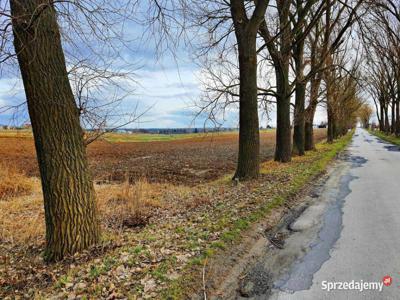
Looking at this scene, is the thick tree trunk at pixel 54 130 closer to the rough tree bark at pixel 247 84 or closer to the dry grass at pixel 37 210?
the dry grass at pixel 37 210

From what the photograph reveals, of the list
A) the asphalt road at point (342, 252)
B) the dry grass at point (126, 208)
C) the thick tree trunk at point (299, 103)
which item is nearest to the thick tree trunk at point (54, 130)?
the dry grass at point (126, 208)

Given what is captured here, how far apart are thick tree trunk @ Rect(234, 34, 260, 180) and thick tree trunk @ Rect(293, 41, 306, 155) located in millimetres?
5408

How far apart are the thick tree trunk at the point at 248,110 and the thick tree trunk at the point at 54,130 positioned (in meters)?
5.72

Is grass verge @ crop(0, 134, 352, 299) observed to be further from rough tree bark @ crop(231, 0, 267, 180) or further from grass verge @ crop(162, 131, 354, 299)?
rough tree bark @ crop(231, 0, 267, 180)

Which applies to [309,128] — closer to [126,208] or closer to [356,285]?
[126,208]

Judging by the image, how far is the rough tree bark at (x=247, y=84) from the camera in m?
8.65

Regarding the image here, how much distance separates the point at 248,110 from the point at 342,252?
5.59 metres


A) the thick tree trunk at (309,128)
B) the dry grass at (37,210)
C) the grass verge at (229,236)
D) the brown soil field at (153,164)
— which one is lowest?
the brown soil field at (153,164)

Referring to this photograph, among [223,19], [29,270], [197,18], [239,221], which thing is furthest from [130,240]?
[223,19]

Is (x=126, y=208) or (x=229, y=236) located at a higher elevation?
(x=229, y=236)

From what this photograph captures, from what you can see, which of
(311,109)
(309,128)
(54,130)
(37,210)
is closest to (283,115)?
(311,109)

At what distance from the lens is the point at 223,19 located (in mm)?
11125

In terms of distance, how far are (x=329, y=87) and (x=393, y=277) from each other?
17.8m

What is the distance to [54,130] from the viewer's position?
12.8 feet
